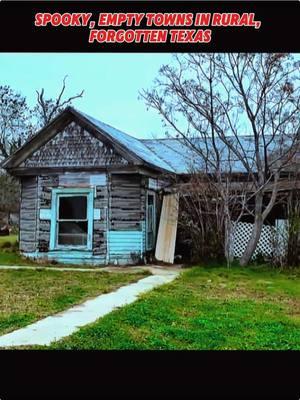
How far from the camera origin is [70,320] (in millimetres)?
5949

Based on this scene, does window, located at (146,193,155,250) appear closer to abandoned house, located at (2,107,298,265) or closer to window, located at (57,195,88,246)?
abandoned house, located at (2,107,298,265)

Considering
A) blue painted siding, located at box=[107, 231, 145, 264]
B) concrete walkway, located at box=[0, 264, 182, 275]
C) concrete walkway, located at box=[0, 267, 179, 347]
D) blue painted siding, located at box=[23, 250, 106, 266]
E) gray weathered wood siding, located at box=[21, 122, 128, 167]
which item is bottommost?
concrete walkway, located at box=[0, 267, 179, 347]

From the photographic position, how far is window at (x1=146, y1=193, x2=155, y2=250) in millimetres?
13625

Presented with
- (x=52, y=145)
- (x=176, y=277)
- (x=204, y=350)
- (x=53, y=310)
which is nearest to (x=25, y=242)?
(x=52, y=145)

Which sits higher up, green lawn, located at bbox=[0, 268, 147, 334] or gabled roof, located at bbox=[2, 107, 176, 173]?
gabled roof, located at bbox=[2, 107, 176, 173]

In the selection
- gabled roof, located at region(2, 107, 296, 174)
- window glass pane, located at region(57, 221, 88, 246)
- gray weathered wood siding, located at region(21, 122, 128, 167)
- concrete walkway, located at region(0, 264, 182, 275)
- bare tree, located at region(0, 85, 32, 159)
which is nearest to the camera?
concrete walkway, located at region(0, 264, 182, 275)

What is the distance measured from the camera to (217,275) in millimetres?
10633

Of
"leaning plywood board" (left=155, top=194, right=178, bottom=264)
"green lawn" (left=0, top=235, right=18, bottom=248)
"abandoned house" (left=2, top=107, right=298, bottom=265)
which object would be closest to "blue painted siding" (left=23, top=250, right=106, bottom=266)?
"abandoned house" (left=2, top=107, right=298, bottom=265)

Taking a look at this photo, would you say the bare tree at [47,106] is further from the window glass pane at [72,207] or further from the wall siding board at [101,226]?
the wall siding board at [101,226]

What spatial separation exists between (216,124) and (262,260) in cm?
390

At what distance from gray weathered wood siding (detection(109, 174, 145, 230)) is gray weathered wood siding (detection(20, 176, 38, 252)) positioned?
2415 mm

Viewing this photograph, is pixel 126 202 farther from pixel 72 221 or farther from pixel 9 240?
pixel 9 240
